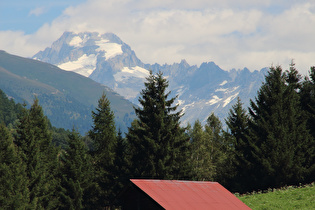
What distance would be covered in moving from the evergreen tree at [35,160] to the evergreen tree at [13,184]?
119 centimetres

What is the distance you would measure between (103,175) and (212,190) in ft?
108

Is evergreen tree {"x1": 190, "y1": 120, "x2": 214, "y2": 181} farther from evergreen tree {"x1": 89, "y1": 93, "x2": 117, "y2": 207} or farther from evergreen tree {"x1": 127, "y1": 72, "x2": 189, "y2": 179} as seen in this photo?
evergreen tree {"x1": 127, "y1": 72, "x2": 189, "y2": 179}

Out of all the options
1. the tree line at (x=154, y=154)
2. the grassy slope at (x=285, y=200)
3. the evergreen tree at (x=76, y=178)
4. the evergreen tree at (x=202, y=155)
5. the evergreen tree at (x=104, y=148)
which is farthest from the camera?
the evergreen tree at (x=202, y=155)

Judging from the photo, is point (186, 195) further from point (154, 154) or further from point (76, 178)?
point (76, 178)

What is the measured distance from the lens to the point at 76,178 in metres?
65.4

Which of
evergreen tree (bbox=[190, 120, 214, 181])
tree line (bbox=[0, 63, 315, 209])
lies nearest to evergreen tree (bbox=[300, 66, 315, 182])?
tree line (bbox=[0, 63, 315, 209])

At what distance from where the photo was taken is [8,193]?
5631 centimetres

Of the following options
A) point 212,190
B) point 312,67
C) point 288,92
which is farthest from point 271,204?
point 312,67

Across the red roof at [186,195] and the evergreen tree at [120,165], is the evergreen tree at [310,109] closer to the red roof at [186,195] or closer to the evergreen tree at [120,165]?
the evergreen tree at [120,165]

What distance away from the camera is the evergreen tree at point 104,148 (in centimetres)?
6494

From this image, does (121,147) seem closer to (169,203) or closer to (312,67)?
(312,67)

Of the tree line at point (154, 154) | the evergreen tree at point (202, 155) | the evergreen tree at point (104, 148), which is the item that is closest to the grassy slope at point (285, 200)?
the tree line at point (154, 154)

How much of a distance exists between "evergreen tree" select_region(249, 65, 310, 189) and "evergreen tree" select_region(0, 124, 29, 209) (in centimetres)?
2748

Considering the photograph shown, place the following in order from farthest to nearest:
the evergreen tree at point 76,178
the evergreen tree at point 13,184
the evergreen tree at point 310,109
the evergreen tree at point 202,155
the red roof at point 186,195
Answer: the evergreen tree at point 202,155 → the evergreen tree at point 76,178 → the evergreen tree at point 310,109 → the evergreen tree at point 13,184 → the red roof at point 186,195
